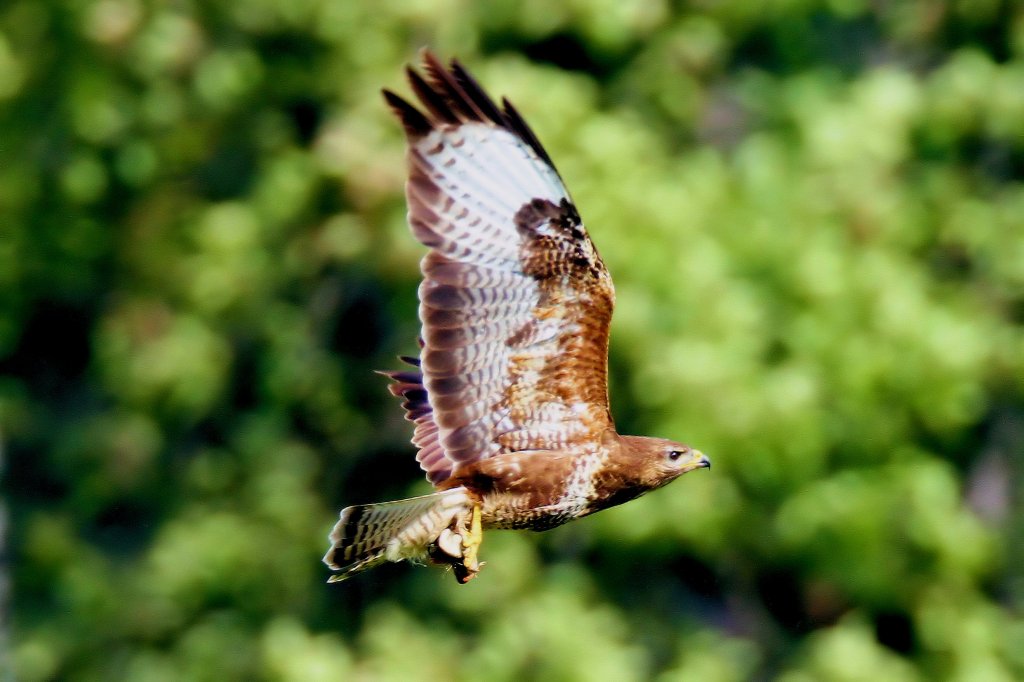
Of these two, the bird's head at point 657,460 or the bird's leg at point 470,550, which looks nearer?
the bird's leg at point 470,550

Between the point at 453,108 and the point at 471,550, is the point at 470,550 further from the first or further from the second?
the point at 453,108

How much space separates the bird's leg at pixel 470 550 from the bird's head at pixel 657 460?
428 mm

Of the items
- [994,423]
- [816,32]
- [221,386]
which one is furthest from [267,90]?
[994,423]

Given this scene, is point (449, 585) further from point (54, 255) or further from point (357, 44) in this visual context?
point (54, 255)

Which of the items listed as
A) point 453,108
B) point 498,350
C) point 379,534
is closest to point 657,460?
point 498,350

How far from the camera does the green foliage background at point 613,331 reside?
8.73m

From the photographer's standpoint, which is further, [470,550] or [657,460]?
[657,460]

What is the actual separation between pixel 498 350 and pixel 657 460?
51cm

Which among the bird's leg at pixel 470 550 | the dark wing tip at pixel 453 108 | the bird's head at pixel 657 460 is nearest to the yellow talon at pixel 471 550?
the bird's leg at pixel 470 550

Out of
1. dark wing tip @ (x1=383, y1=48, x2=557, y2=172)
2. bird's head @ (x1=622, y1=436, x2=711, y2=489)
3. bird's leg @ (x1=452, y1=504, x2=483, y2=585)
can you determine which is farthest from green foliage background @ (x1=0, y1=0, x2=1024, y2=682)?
dark wing tip @ (x1=383, y1=48, x2=557, y2=172)

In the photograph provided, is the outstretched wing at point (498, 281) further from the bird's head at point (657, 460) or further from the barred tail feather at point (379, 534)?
the barred tail feather at point (379, 534)

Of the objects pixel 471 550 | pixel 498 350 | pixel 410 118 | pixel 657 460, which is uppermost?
pixel 410 118

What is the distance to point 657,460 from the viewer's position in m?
4.08

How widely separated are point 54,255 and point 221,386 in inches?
86.0
